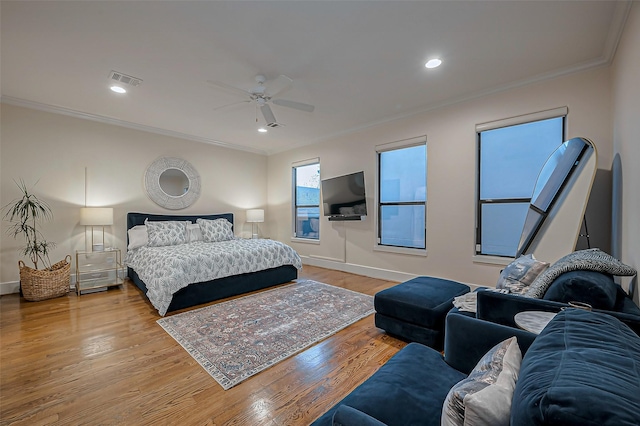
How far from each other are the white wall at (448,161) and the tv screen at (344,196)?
0.60 feet

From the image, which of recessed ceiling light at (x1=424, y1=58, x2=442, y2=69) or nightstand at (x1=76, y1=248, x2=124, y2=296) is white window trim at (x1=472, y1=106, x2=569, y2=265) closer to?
recessed ceiling light at (x1=424, y1=58, x2=442, y2=69)

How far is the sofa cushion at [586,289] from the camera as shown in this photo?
53.4 inches

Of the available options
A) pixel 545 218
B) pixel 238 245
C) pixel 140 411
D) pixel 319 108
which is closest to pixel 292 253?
pixel 238 245

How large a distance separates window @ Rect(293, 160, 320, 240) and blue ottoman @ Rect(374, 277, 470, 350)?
3.38m

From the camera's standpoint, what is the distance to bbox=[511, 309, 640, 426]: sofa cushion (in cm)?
47

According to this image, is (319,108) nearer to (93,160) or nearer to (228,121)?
(228,121)

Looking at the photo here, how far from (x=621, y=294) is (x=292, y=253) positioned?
12.5ft

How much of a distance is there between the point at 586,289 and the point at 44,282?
5.66 m

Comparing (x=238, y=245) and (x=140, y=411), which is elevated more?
(x=238, y=245)

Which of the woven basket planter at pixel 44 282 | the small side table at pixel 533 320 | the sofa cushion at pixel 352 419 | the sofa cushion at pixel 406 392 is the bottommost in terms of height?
the woven basket planter at pixel 44 282

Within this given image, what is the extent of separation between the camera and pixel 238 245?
443cm

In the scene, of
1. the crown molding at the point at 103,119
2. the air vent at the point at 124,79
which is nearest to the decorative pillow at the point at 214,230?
the crown molding at the point at 103,119

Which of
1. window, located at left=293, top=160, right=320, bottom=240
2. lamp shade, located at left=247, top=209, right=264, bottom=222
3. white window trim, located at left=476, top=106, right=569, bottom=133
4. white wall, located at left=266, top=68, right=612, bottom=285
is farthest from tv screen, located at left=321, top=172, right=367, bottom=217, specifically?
white window trim, located at left=476, top=106, right=569, bottom=133

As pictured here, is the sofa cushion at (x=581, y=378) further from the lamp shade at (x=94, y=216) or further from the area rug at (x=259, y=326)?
the lamp shade at (x=94, y=216)
